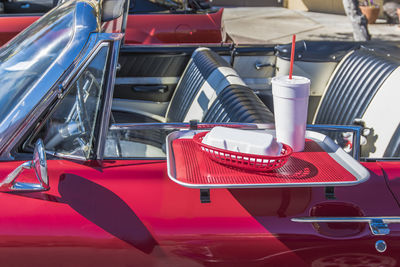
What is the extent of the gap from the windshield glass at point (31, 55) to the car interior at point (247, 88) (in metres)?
0.52

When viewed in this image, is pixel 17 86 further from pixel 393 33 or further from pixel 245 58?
pixel 393 33

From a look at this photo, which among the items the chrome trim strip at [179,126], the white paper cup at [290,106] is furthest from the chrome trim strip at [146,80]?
the white paper cup at [290,106]

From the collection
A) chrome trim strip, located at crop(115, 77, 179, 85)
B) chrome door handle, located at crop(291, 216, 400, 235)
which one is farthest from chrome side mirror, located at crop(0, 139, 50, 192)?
chrome trim strip, located at crop(115, 77, 179, 85)

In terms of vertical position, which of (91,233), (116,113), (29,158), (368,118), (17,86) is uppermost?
(17,86)

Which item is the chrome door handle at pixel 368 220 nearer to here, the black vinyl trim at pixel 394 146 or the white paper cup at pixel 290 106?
the white paper cup at pixel 290 106

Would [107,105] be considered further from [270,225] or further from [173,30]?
[173,30]

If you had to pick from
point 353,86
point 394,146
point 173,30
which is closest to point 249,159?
point 394,146

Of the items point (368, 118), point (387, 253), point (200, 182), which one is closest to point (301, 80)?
point (200, 182)

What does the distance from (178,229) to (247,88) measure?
4.27 ft

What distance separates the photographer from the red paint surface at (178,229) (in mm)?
1394

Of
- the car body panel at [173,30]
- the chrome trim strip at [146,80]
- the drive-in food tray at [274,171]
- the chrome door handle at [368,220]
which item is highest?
the drive-in food tray at [274,171]

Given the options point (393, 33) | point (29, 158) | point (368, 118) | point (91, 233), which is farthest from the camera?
point (393, 33)

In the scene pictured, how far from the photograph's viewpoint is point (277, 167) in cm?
138

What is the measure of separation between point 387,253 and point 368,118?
57.6 inches
